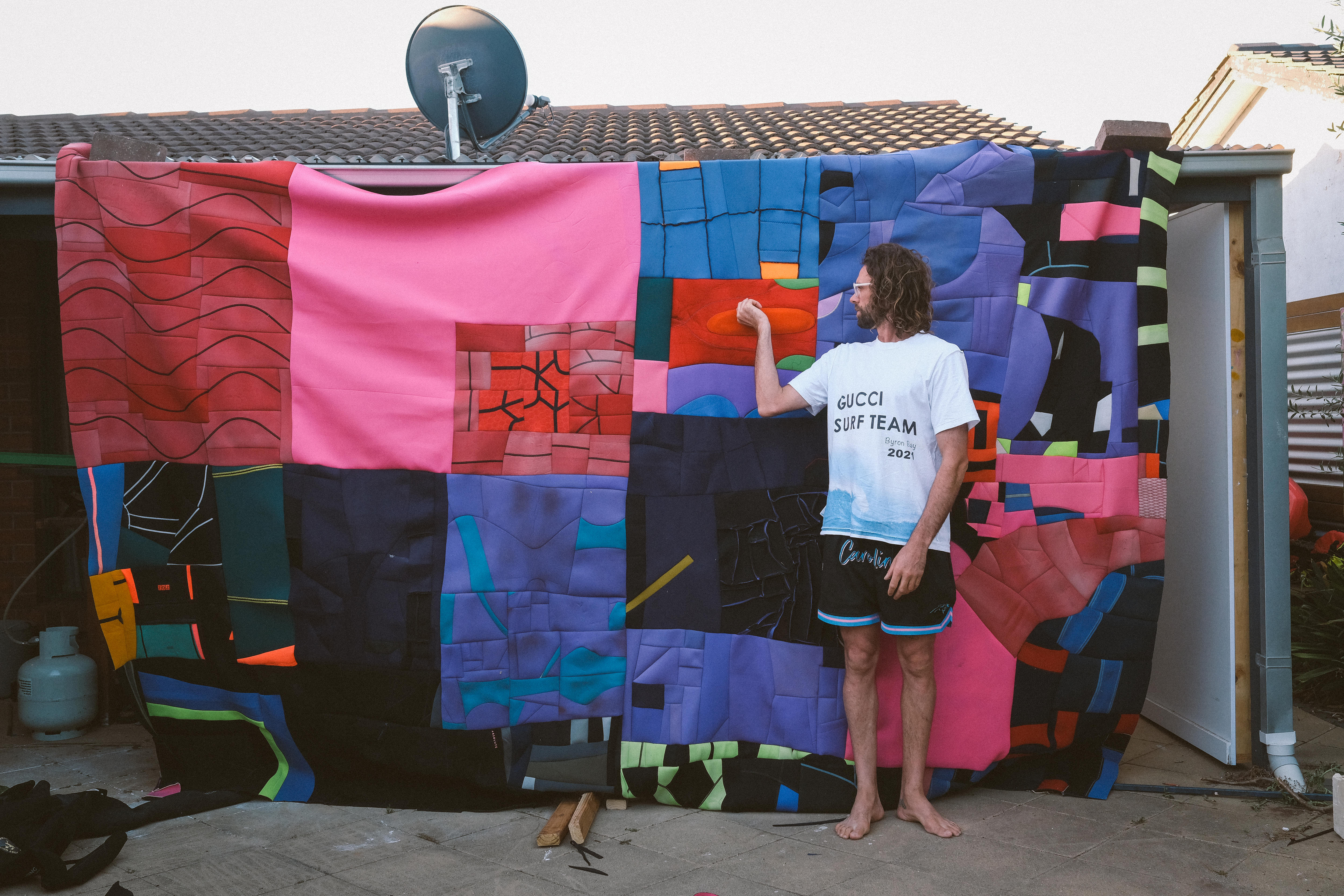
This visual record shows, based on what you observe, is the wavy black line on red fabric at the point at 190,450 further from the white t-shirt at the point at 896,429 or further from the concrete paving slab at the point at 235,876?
the white t-shirt at the point at 896,429

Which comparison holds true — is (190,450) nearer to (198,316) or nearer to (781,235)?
(198,316)

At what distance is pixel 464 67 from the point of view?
138 inches

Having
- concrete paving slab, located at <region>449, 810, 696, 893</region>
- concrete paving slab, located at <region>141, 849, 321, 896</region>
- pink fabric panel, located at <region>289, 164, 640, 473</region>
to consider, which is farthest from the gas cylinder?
concrete paving slab, located at <region>449, 810, 696, 893</region>

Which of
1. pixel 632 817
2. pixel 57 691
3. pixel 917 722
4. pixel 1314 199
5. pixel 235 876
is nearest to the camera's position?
pixel 235 876

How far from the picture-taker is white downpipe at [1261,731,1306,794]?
2.89m

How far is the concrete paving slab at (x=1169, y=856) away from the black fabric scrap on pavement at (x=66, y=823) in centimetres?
272

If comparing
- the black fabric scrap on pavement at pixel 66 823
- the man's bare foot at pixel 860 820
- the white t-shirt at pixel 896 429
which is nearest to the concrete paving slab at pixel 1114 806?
the man's bare foot at pixel 860 820

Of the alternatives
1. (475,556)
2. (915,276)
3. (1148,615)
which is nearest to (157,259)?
(475,556)

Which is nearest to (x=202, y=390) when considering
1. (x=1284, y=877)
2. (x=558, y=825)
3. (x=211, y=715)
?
(x=211, y=715)

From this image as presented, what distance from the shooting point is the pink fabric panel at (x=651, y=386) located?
2.88 m

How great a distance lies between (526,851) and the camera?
2531mm

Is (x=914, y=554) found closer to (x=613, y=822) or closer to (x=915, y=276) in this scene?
(x=915, y=276)

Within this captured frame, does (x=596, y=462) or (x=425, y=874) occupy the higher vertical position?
(x=596, y=462)

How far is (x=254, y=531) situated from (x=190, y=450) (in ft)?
1.20
